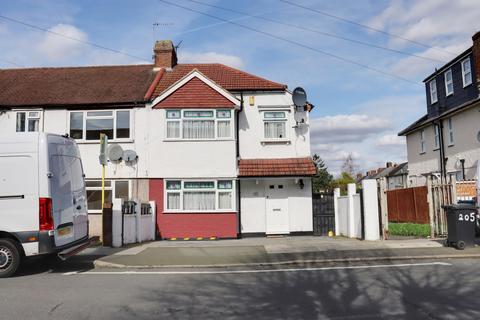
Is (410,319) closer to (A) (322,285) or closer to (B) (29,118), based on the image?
(A) (322,285)

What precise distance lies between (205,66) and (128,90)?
163 inches

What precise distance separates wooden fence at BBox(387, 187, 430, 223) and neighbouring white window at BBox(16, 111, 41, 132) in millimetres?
15725

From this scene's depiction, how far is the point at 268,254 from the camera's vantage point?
1202 centimetres

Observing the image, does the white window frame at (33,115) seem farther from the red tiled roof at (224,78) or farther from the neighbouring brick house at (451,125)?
the neighbouring brick house at (451,125)

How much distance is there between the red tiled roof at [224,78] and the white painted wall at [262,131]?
15.1 inches

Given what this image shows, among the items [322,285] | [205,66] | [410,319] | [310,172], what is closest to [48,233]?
[322,285]

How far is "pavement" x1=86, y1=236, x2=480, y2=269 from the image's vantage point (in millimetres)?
10672

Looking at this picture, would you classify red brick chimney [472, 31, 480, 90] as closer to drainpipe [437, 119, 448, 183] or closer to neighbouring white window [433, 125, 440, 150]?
drainpipe [437, 119, 448, 183]

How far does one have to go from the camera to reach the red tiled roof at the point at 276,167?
58.0 feet

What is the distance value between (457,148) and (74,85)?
1858 centimetres

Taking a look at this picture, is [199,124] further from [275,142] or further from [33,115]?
[33,115]

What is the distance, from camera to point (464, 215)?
1188cm

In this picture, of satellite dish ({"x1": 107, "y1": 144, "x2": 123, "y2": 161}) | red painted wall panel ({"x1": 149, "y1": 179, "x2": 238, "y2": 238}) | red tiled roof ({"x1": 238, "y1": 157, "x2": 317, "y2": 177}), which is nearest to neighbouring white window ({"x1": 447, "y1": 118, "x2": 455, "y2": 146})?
red tiled roof ({"x1": 238, "y1": 157, "x2": 317, "y2": 177})

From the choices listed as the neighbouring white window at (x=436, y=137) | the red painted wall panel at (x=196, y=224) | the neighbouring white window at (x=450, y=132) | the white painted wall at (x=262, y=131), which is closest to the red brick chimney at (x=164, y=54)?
the white painted wall at (x=262, y=131)
